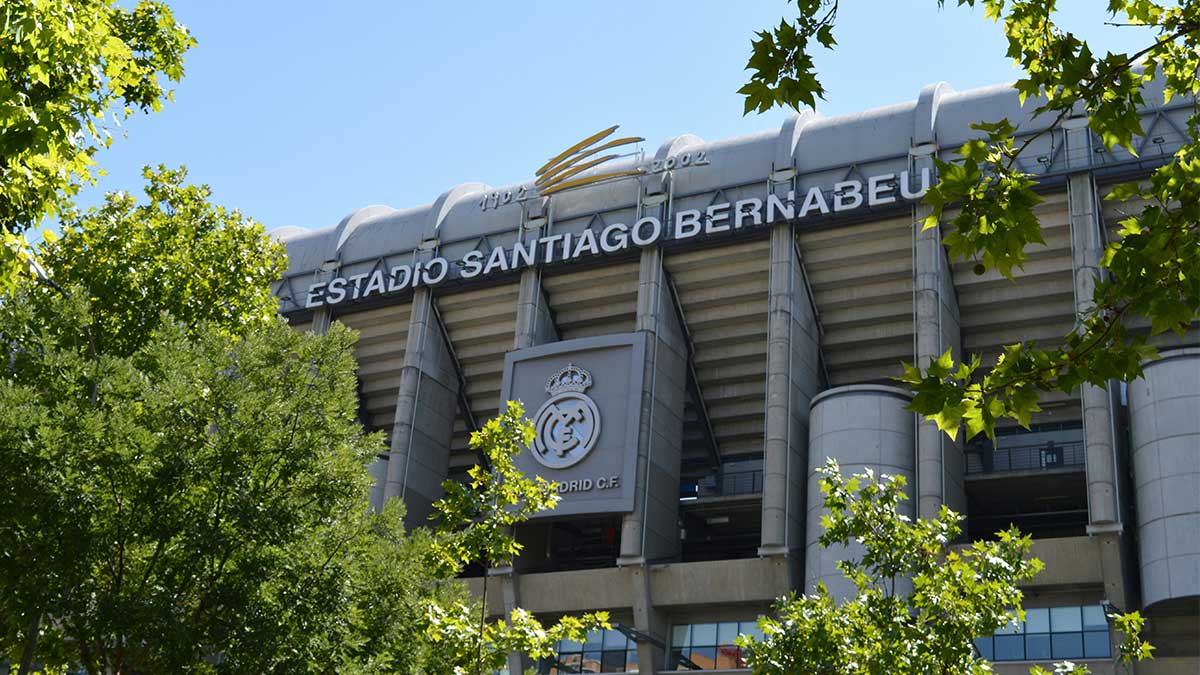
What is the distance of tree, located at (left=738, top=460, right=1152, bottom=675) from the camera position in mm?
19016

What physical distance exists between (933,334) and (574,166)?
19.2 m

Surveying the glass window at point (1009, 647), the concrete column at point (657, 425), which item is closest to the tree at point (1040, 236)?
the glass window at point (1009, 647)

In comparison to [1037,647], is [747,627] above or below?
above

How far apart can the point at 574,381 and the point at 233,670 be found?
116 ft

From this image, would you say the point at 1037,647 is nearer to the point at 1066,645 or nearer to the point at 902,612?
the point at 1066,645

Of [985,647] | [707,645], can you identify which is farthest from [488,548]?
[707,645]

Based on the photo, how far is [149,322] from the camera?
27.3 metres

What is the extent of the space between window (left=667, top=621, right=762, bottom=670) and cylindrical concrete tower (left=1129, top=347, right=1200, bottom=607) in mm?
14706

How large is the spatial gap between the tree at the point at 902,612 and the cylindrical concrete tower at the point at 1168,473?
21215mm

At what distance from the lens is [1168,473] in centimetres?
4053

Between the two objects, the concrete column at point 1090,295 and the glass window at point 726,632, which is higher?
the concrete column at point 1090,295

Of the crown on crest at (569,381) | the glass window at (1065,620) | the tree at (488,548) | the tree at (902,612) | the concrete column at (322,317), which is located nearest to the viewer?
the tree at (488,548)

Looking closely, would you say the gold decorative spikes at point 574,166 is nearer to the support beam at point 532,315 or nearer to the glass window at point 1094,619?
the support beam at point 532,315

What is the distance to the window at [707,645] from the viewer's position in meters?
47.8
